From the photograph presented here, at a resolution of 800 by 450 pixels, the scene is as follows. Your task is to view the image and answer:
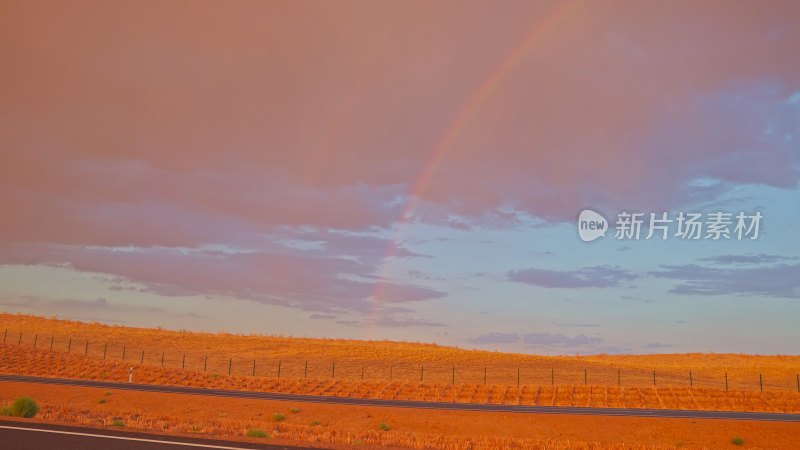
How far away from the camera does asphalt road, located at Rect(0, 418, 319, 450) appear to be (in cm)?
1272

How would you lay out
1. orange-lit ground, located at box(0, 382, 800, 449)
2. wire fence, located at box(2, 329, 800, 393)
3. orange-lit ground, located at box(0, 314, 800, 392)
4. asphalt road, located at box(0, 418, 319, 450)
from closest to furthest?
1. asphalt road, located at box(0, 418, 319, 450)
2. orange-lit ground, located at box(0, 382, 800, 449)
3. wire fence, located at box(2, 329, 800, 393)
4. orange-lit ground, located at box(0, 314, 800, 392)

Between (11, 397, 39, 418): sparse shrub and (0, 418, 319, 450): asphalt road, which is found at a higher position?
(0, 418, 319, 450): asphalt road

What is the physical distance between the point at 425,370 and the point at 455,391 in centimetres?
2666

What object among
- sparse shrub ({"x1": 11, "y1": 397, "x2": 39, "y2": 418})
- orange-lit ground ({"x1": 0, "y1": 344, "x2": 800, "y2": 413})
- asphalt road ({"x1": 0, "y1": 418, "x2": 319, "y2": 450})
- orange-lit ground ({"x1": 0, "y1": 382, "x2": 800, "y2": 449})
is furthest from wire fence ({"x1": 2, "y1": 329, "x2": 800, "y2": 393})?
asphalt road ({"x1": 0, "y1": 418, "x2": 319, "y2": 450})

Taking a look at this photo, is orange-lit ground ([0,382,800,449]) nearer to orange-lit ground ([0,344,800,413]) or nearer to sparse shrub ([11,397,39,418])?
sparse shrub ([11,397,39,418])

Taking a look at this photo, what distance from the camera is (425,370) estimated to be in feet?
266

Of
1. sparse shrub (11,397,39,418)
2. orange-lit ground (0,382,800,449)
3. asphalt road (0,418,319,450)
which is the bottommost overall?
orange-lit ground (0,382,800,449)

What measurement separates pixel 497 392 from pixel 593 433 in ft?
72.8

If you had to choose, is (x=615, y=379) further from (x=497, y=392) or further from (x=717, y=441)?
(x=717, y=441)

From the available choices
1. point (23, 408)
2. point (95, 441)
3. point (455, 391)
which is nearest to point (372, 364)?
point (455, 391)

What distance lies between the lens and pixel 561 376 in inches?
3068

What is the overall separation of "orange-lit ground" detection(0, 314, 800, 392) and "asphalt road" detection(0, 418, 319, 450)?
177ft

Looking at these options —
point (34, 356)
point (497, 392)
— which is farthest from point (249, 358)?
point (497, 392)

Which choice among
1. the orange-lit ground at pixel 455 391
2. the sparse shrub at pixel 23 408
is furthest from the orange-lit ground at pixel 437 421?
the orange-lit ground at pixel 455 391
